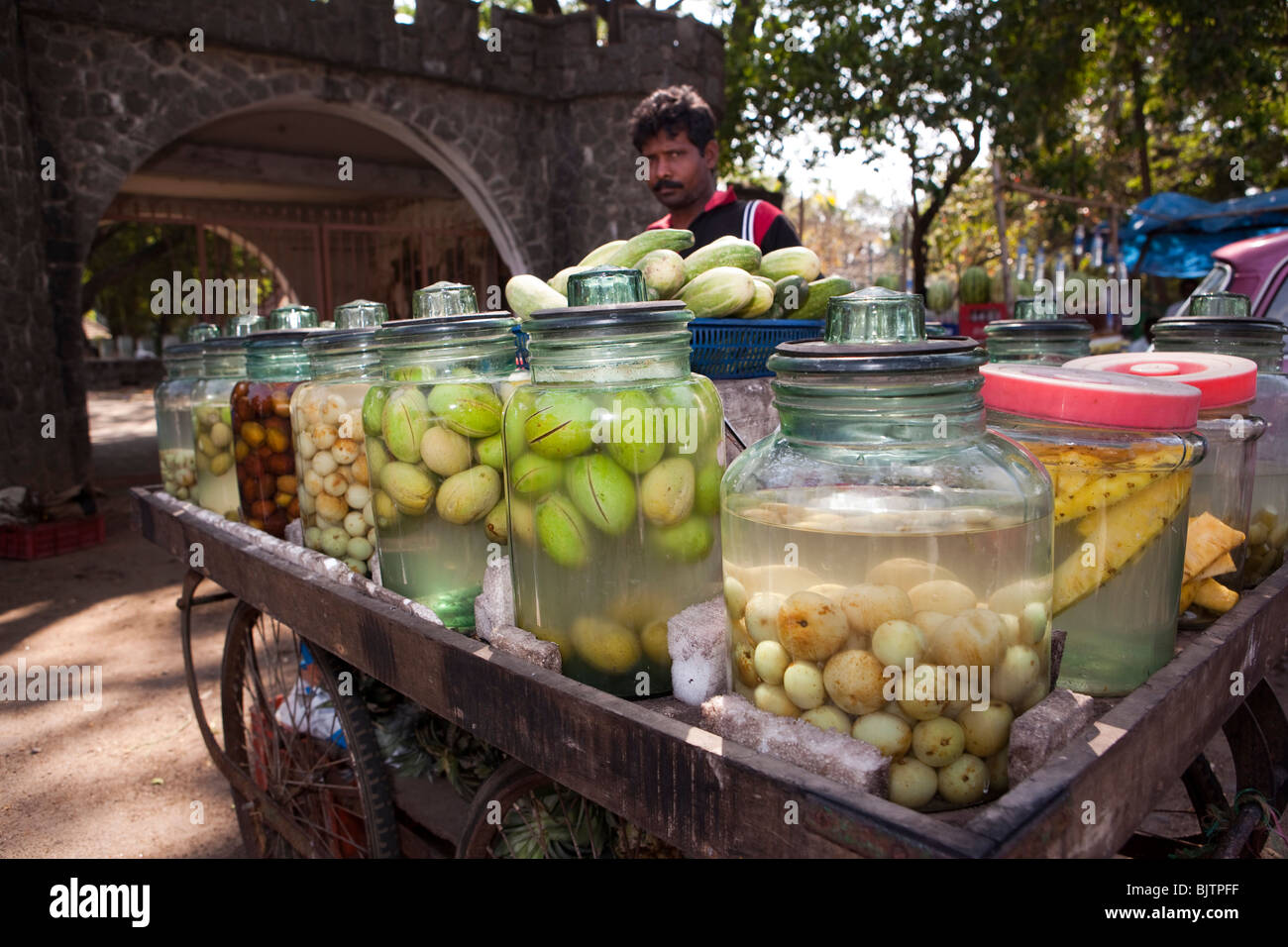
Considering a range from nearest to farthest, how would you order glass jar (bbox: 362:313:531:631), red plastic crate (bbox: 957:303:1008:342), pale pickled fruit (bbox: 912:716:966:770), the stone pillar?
pale pickled fruit (bbox: 912:716:966:770) < glass jar (bbox: 362:313:531:631) < the stone pillar < red plastic crate (bbox: 957:303:1008:342)

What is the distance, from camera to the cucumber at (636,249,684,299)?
1.73m

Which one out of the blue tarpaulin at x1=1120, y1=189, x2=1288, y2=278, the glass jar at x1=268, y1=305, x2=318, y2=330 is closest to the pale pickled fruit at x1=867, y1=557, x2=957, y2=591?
the glass jar at x1=268, y1=305, x2=318, y2=330

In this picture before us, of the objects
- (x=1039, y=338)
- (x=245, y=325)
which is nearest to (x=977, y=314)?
(x=1039, y=338)

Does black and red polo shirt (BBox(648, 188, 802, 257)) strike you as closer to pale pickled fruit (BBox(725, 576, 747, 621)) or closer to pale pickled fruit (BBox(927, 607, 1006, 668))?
pale pickled fruit (BBox(725, 576, 747, 621))

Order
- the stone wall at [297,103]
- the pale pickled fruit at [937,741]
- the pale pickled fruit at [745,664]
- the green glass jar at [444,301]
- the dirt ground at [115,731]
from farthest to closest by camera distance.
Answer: the stone wall at [297,103] < the dirt ground at [115,731] < the green glass jar at [444,301] < the pale pickled fruit at [745,664] < the pale pickled fruit at [937,741]

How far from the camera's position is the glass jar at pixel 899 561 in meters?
0.95

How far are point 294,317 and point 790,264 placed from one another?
1.35 m

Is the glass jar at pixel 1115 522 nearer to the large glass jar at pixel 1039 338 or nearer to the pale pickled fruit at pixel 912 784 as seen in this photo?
the pale pickled fruit at pixel 912 784

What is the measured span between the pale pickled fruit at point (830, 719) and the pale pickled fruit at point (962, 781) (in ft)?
0.36

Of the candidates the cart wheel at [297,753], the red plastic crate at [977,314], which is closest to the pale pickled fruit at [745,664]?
the cart wheel at [297,753]

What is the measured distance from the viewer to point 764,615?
40.9 inches
